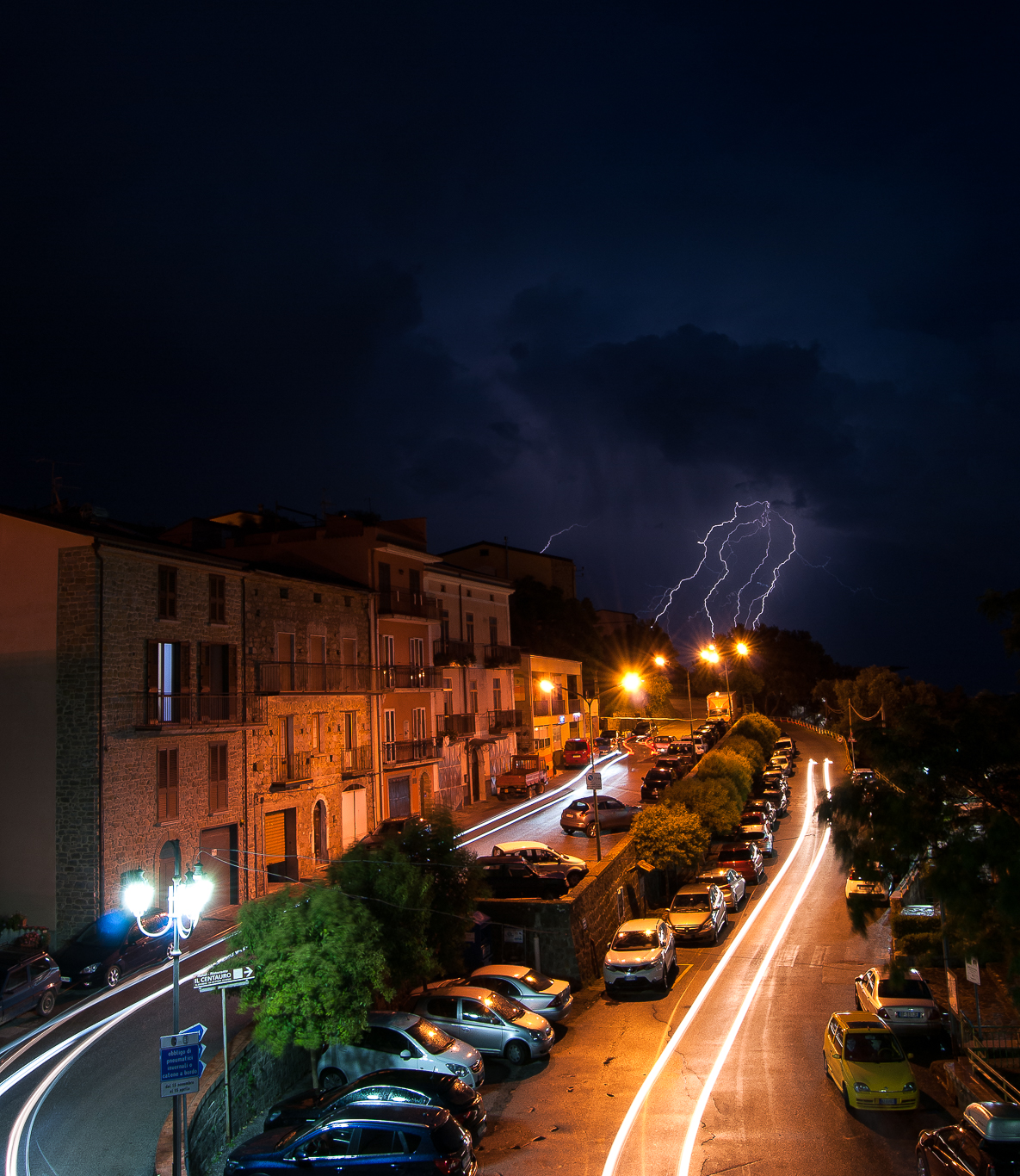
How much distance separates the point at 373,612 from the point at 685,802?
15044 mm

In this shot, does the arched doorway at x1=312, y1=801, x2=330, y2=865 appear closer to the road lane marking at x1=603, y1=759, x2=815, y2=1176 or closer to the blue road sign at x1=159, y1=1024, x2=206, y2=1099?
the road lane marking at x1=603, y1=759, x2=815, y2=1176

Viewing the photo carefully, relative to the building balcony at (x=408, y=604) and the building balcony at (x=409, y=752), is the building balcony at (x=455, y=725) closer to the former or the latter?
the building balcony at (x=409, y=752)

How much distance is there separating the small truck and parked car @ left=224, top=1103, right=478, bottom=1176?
108 feet

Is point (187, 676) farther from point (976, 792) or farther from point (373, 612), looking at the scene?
point (976, 792)

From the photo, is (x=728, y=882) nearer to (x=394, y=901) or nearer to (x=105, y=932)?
(x=394, y=901)

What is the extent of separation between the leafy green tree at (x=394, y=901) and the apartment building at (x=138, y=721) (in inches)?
237

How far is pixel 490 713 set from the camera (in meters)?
49.7

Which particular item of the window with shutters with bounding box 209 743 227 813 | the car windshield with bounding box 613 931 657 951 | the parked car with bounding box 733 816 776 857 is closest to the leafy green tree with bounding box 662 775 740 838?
the parked car with bounding box 733 816 776 857

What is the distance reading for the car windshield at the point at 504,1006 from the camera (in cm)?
1878

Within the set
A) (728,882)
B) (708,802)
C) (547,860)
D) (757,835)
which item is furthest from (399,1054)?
(757,835)

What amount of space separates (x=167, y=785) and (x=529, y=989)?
12799 millimetres

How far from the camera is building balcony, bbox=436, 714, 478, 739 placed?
4400 cm

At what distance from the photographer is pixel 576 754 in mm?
55562

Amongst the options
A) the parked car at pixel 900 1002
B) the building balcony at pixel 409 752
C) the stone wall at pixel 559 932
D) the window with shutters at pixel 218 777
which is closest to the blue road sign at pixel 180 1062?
the parked car at pixel 900 1002
